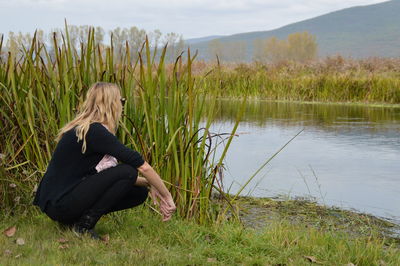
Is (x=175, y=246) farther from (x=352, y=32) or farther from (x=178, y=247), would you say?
(x=352, y=32)

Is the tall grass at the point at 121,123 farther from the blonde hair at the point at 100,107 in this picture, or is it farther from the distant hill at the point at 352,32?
the distant hill at the point at 352,32

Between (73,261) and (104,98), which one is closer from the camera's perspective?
(73,261)

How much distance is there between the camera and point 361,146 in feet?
29.8

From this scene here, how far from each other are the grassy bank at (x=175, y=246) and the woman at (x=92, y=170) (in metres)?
0.18

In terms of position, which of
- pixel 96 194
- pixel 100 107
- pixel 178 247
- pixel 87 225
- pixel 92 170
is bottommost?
pixel 178 247

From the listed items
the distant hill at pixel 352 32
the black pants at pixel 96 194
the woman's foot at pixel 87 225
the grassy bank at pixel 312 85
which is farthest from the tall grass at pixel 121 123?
the distant hill at pixel 352 32

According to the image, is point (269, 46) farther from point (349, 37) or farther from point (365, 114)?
point (365, 114)

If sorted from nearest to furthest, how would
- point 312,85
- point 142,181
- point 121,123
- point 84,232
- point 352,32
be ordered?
1. point 84,232
2. point 142,181
3. point 121,123
4. point 312,85
5. point 352,32

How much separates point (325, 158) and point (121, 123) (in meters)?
4.41

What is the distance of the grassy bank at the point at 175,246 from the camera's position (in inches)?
128

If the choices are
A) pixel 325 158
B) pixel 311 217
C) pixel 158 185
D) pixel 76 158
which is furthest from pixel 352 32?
pixel 76 158

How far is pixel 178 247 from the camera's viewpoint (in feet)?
11.5

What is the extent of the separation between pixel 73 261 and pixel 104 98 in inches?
38.6

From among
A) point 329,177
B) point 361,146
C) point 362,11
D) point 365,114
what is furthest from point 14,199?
Result: point 362,11
